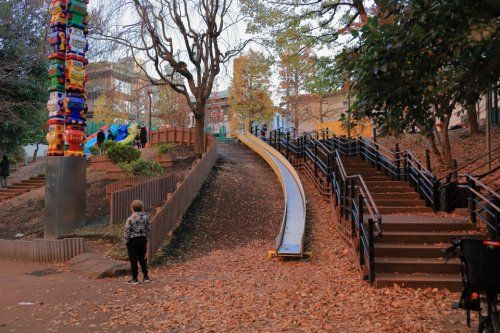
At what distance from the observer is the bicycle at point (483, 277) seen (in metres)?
3.93

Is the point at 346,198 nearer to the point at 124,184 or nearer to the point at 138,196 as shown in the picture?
the point at 138,196

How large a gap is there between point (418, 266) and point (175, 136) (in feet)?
65.3

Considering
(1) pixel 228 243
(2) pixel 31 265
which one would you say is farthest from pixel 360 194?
(2) pixel 31 265

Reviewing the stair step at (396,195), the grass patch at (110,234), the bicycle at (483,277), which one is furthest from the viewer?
the stair step at (396,195)

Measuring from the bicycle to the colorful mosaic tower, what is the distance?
1220cm

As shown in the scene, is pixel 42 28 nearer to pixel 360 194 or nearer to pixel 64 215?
pixel 64 215

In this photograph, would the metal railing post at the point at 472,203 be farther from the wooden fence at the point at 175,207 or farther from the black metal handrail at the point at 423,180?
the wooden fence at the point at 175,207

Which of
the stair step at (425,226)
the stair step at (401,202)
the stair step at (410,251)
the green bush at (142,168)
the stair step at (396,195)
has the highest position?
the green bush at (142,168)

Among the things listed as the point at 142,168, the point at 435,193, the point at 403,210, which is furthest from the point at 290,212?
the point at 142,168

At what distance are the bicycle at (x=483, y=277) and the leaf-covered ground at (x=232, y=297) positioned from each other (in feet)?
3.02

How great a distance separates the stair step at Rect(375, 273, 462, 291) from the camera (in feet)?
21.4

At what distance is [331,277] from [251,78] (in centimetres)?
3176

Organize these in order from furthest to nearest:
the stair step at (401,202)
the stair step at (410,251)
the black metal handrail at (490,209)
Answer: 1. the stair step at (401,202)
2. the stair step at (410,251)
3. the black metal handrail at (490,209)

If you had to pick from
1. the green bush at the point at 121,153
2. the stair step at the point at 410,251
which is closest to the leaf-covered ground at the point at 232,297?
the stair step at the point at 410,251
